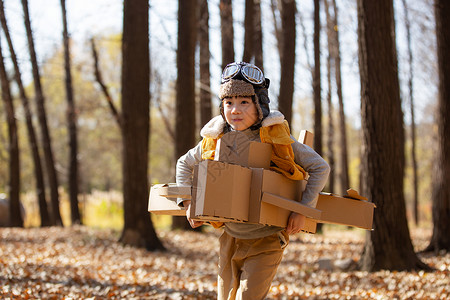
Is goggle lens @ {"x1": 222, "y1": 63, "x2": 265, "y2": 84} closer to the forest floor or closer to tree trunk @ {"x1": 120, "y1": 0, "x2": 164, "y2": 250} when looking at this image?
the forest floor

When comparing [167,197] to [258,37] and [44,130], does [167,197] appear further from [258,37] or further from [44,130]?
[44,130]

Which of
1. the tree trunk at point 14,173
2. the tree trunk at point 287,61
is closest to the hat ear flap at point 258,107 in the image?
the tree trunk at point 287,61

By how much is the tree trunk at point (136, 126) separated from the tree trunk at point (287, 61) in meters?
3.37

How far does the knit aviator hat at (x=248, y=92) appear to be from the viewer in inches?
143

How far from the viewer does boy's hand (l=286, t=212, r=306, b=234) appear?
352 cm

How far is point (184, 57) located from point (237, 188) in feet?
35.1

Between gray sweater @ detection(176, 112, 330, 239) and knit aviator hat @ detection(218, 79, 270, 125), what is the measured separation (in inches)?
4.4

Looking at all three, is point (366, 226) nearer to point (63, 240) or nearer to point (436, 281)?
point (436, 281)

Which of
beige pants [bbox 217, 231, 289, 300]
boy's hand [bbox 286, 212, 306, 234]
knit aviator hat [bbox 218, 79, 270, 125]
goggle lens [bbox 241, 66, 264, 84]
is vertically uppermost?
goggle lens [bbox 241, 66, 264, 84]

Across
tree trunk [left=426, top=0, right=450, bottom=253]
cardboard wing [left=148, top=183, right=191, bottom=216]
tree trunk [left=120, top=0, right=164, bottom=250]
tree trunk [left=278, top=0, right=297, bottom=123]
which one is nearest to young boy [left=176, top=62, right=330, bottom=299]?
cardboard wing [left=148, top=183, right=191, bottom=216]

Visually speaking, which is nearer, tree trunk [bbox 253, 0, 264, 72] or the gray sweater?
the gray sweater

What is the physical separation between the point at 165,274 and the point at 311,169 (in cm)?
515

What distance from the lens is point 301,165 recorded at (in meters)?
3.76

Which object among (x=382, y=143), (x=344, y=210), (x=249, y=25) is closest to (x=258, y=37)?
(x=249, y=25)
